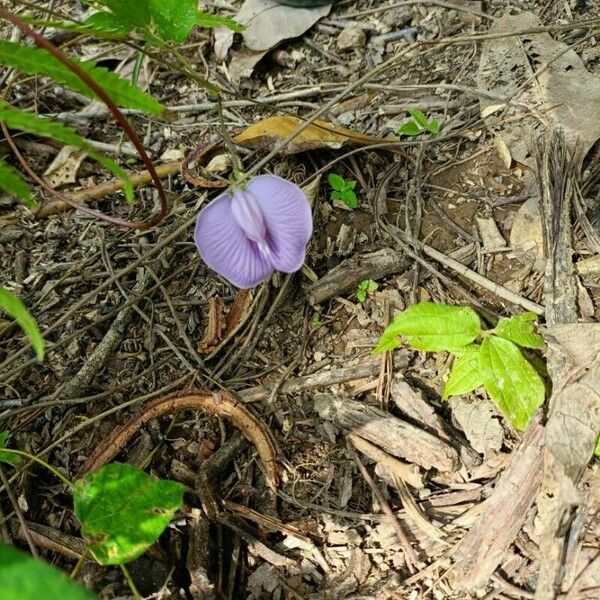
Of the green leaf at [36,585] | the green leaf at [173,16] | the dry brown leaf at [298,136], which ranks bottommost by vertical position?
the dry brown leaf at [298,136]

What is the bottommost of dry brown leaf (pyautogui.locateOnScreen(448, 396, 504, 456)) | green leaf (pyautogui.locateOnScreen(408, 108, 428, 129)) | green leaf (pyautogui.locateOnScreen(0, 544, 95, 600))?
dry brown leaf (pyautogui.locateOnScreen(448, 396, 504, 456))

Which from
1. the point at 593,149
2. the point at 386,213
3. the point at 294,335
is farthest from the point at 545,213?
the point at 294,335

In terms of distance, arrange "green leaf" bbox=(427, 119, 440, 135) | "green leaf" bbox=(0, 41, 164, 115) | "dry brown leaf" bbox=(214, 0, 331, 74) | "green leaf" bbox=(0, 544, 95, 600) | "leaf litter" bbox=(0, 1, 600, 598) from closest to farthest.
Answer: "green leaf" bbox=(0, 544, 95, 600), "green leaf" bbox=(0, 41, 164, 115), "leaf litter" bbox=(0, 1, 600, 598), "green leaf" bbox=(427, 119, 440, 135), "dry brown leaf" bbox=(214, 0, 331, 74)

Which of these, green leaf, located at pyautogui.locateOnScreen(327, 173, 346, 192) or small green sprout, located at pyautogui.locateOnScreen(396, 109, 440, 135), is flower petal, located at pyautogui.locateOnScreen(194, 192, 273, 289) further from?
small green sprout, located at pyautogui.locateOnScreen(396, 109, 440, 135)

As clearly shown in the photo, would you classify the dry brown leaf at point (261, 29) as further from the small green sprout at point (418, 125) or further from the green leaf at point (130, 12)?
the green leaf at point (130, 12)

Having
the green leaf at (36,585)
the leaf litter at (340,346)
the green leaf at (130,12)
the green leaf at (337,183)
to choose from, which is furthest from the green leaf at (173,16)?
the green leaf at (36,585)

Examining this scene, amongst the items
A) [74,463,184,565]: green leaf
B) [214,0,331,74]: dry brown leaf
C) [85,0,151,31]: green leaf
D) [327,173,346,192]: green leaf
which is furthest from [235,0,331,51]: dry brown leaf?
[74,463,184,565]: green leaf
